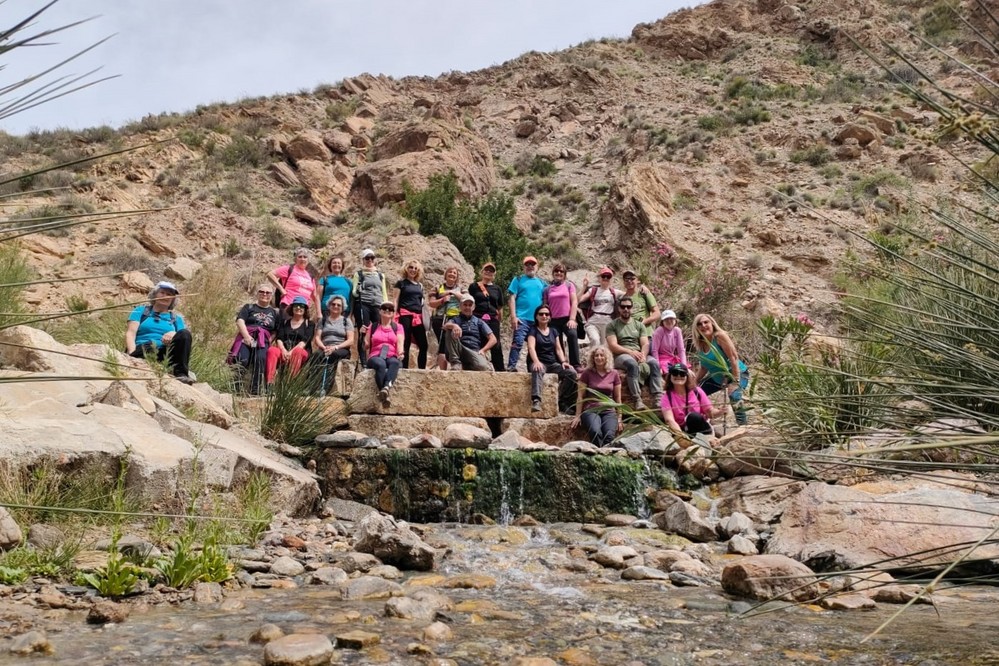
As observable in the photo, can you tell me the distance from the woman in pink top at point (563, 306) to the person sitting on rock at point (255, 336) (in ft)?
10.3

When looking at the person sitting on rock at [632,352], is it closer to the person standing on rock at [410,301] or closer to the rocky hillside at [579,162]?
the person standing on rock at [410,301]

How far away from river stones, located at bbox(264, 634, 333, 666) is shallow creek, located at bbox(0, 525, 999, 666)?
0.08 metres

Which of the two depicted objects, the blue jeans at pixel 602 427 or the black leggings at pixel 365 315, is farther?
the black leggings at pixel 365 315

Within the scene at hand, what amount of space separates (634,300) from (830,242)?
14.0 meters

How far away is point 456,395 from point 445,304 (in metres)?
1.18

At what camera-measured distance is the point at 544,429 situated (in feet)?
31.2

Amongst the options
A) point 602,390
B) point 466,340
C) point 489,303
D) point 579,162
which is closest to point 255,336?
point 466,340

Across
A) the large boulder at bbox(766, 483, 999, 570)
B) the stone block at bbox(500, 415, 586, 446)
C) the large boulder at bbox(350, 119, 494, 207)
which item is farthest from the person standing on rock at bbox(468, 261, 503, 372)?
the large boulder at bbox(350, 119, 494, 207)

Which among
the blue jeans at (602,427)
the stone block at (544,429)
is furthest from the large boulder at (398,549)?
the stone block at (544,429)

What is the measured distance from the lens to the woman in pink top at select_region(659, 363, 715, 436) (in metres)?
8.47

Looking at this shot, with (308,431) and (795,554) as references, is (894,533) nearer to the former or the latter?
(795,554)

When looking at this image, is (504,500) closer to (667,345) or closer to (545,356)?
(545,356)

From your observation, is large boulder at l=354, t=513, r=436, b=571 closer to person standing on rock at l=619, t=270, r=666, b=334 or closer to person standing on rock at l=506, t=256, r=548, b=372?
person standing on rock at l=506, t=256, r=548, b=372

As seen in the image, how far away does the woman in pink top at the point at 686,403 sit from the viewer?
847 cm
